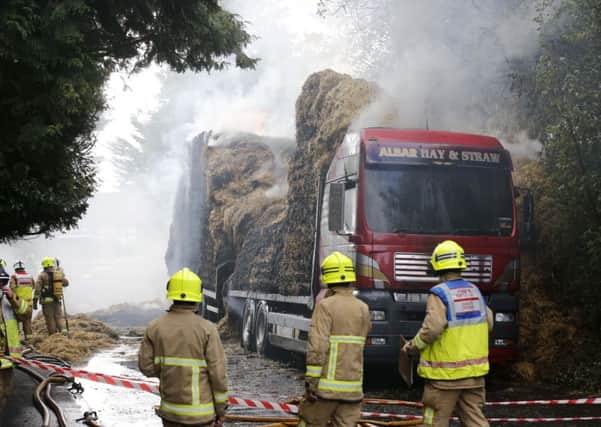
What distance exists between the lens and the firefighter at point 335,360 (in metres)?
5.59

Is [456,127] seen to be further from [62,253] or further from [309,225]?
[62,253]

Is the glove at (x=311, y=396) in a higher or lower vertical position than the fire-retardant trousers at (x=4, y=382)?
higher

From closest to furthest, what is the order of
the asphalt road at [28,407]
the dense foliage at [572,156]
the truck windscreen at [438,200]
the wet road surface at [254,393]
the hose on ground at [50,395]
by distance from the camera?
the hose on ground at [50,395] → the asphalt road at [28,407] → the wet road surface at [254,393] → the truck windscreen at [438,200] → the dense foliage at [572,156]

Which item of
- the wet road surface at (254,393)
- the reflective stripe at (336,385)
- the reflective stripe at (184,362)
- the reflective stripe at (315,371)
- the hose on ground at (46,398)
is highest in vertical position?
the reflective stripe at (184,362)

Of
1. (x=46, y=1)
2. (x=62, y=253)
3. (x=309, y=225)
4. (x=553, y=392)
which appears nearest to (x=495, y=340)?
→ (x=553, y=392)

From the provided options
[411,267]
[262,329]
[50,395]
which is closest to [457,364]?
[411,267]

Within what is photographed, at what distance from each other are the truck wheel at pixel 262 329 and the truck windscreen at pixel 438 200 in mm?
5137

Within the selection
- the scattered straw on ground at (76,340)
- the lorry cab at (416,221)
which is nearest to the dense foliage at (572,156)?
the lorry cab at (416,221)

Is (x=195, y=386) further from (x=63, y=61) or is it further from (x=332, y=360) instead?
(x=63, y=61)

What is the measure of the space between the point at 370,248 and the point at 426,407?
443cm

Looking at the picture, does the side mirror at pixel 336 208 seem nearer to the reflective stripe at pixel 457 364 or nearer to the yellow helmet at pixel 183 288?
the reflective stripe at pixel 457 364

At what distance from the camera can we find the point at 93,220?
98000mm

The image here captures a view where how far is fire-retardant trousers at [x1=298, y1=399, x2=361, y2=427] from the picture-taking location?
5633 millimetres

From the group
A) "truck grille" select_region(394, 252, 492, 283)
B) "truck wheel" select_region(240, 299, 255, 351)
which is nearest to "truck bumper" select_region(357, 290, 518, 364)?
"truck grille" select_region(394, 252, 492, 283)
